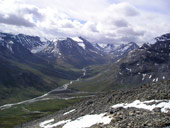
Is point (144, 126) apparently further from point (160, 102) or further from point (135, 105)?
point (135, 105)

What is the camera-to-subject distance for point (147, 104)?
133 ft

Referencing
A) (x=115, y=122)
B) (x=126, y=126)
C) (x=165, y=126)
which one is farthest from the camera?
(x=115, y=122)

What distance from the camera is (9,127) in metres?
136

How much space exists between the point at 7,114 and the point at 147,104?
179250 millimetres

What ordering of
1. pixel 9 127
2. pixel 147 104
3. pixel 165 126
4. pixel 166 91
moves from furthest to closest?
pixel 9 127 < pixel 166 91 < pixel 147 104 < pixel 165 126

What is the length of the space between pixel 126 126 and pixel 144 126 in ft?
8.50

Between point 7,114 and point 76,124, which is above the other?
point 76,124

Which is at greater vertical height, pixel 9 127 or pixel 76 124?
pixel 76 124

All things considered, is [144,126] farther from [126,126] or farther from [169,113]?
[169,113]

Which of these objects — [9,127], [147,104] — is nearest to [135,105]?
[147,104]

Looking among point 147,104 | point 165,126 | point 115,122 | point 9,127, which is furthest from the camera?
point 9,127

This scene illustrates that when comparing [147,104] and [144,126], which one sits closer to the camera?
[144,126]

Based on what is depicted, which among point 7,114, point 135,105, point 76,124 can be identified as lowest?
point 7,114

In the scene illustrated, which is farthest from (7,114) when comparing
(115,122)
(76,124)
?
(115,122)
